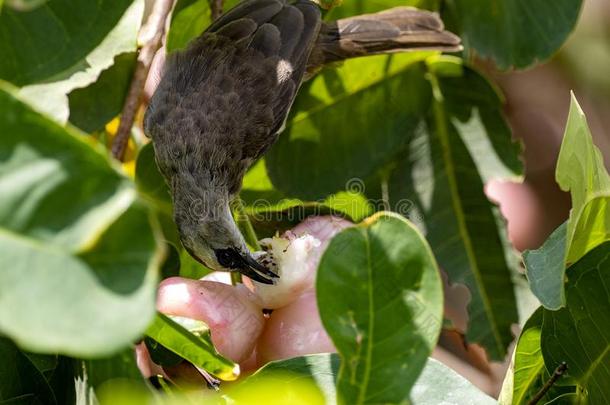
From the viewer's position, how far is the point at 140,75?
1.74 metres

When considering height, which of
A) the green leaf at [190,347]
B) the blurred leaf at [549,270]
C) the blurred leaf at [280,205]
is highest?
the blurred leaf at [549,270]

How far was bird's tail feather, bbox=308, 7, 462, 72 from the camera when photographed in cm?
216

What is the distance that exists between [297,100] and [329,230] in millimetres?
683

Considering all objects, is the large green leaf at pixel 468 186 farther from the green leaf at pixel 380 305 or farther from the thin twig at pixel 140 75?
the green leaf at pixel 380 305

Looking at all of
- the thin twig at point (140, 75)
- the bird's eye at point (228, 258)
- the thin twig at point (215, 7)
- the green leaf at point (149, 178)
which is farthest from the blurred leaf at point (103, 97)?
the bird's eye at point (228, 258)

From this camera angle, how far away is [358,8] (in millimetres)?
2107

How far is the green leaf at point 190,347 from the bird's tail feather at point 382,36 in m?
1.15

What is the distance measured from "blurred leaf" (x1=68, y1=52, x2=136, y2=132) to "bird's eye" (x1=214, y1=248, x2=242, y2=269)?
0.36 metres

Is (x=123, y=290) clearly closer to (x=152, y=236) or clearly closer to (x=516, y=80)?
(x=152, y=236)

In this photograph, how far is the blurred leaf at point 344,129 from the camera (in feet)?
6.31

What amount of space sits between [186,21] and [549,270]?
1037mm

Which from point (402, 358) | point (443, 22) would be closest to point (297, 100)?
point (443, 22)

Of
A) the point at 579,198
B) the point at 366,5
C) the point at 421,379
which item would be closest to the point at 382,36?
the point at 366,5

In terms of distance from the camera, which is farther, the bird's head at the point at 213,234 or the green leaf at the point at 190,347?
the bird's head at the point at 213,234
